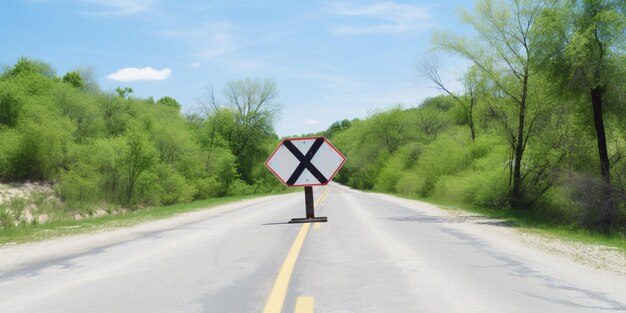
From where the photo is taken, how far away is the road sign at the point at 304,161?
12928 mm

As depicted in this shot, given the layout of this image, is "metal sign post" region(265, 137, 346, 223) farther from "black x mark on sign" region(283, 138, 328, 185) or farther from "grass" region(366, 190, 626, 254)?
"grass" region(366, 190, 626, 254)

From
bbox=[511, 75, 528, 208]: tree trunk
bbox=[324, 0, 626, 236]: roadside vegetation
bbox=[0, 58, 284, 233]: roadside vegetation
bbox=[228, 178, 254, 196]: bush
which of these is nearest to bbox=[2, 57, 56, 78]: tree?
bbox=[0, 58, 284, 233]: roadside vegetation

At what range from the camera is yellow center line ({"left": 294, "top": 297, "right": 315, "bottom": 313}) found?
4453mm

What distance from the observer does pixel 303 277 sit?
600cm

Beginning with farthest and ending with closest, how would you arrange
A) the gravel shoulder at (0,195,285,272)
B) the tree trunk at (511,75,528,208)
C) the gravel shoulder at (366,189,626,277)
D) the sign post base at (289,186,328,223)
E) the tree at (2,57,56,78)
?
the tree at (2,57,56,78)
the tree trunk at (511,75,528,208)
the sign post base at (289,186,328,223)
the gravel shoulder at (0,195,285,272)
the gravel shoulder at (366,189,626,277)

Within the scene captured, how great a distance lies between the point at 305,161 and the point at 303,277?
7182 millimetres

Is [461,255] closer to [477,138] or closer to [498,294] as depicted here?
[498,294]

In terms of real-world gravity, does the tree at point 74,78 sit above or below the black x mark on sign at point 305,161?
above

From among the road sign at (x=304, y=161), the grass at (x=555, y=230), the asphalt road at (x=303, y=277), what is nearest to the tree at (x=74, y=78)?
the road sign at (x=304, y=161)

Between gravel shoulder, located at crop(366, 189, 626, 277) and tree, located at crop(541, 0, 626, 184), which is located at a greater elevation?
tree, located at crop(541, 0, 626, 184)

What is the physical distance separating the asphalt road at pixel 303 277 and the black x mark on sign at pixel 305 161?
109 inches

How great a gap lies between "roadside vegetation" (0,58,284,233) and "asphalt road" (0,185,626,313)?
1910 cm

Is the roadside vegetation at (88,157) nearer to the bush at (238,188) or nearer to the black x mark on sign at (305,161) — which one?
the bush at (238,188)

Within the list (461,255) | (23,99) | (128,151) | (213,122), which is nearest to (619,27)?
(461,255)
